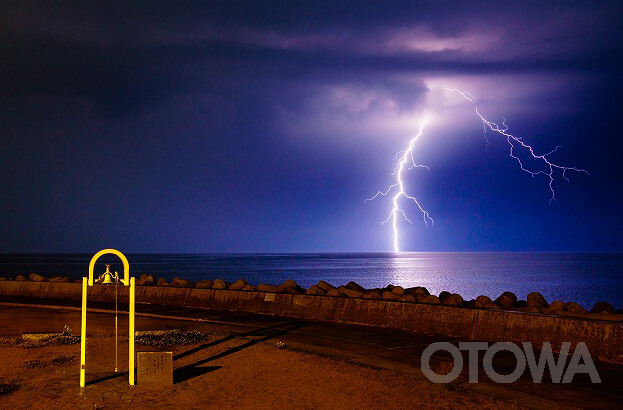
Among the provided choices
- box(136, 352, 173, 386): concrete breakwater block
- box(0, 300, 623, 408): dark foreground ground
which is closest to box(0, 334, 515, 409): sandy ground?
box(0, 300, 623, 408): dark foreground ground

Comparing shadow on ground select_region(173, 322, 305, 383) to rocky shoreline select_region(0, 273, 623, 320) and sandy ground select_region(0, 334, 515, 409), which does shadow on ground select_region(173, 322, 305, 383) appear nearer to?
sandy ground select_region(0, 334, 515, 409)

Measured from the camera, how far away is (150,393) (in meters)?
9.03

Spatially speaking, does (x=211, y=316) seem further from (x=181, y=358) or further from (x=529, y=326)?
(x=529, y=326)

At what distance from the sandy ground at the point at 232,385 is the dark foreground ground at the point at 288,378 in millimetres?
14

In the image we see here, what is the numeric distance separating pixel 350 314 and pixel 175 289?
26.6 ft

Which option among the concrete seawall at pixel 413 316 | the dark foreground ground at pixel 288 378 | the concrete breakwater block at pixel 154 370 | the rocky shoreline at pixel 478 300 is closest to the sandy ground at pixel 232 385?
the dark foreground ground at pixel 288 378

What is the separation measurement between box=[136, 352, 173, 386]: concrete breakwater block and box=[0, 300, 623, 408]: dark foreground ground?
18 centimetres

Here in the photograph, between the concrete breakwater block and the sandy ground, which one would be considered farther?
the concrete breakwater block

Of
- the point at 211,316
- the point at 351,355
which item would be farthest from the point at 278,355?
the point at 211,316

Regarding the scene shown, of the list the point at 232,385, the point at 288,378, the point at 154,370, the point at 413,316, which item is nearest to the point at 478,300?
the point at 413,316

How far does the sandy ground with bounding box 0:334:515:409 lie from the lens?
8.51 m

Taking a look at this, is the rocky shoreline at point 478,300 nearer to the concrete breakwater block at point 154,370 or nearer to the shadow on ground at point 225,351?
the shadow on ground at point 225,351

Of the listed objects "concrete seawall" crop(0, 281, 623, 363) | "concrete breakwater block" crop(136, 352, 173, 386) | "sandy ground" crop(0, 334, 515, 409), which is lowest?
"sandy ground" crop(0, 334, 515, 409)

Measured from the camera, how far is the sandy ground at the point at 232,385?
851 centimetres
